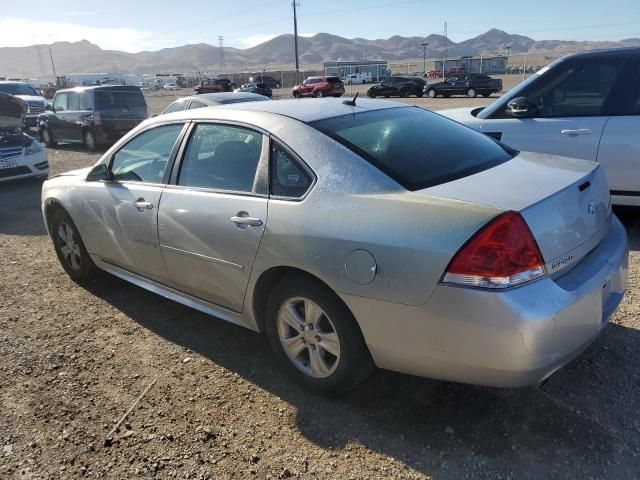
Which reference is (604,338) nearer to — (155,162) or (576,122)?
(576,122)

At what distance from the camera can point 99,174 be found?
4145 mm

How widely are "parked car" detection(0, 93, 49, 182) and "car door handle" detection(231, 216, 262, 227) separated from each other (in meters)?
8.56

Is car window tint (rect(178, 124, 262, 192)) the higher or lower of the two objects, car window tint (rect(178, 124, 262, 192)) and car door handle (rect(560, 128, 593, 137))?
the higher

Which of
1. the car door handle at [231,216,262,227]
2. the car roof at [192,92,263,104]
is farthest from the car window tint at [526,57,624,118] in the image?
the car roof at [192,92,263,104]

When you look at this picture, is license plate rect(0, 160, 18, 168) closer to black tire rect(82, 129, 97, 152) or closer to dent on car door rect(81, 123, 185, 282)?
black tire rect(82, 129, 97, 152)

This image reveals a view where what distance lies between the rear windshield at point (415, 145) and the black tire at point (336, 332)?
27.2 inches

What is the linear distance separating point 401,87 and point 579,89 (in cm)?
3099

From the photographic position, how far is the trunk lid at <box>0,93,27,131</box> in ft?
31.1

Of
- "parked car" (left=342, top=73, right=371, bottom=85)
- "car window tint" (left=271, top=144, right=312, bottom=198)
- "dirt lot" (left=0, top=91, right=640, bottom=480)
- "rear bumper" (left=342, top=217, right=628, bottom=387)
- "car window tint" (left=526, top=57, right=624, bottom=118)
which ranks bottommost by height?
"parked car" (left=342, top=73, right=371, bottom=85)

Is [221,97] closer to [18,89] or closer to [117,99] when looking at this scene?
[117,99]

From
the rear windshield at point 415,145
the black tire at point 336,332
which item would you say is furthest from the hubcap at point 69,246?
the rear windshield at point 415,145

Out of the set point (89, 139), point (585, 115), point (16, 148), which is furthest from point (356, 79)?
point (585, 115)

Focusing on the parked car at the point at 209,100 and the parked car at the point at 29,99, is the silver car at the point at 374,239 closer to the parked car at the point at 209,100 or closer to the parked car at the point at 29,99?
the parked car at the point at 209,100

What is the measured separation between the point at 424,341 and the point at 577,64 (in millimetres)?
4023
